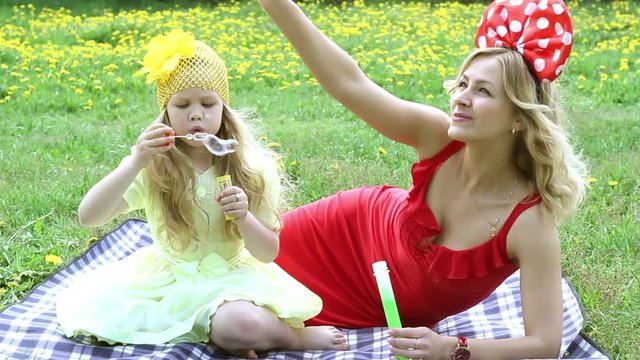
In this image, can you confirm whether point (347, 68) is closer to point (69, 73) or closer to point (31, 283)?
point (31, 283)

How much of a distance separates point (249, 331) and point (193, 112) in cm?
58

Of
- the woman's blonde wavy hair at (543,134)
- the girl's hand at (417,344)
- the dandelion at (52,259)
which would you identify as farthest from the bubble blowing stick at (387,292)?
the dandelion at (52,259)

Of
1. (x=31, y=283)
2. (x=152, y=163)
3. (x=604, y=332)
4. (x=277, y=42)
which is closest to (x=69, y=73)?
(x=277, y=42)

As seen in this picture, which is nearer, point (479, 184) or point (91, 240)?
point (479, 184)

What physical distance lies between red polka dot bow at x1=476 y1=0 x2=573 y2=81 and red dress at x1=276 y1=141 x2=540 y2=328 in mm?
331

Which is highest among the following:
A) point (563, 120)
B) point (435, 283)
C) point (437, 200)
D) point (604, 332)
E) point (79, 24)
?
point (563, 120)

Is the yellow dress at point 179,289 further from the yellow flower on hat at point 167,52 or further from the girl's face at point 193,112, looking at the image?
the yellow flower on hat at point 167,52

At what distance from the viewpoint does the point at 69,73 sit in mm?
6734

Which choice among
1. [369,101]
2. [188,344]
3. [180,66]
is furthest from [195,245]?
[369,101]

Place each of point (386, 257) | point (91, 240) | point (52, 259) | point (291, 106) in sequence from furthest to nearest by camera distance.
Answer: point (291, 106), point (91, 240), point (52, 259), point (386, 257)

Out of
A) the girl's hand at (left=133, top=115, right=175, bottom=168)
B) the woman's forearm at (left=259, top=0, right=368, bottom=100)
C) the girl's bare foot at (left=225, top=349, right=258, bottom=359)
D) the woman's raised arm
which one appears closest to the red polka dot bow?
the woman's raised arm

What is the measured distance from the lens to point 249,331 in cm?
245

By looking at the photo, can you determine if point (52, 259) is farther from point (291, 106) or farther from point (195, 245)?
point (291, 106)

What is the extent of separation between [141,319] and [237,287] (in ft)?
0.87
